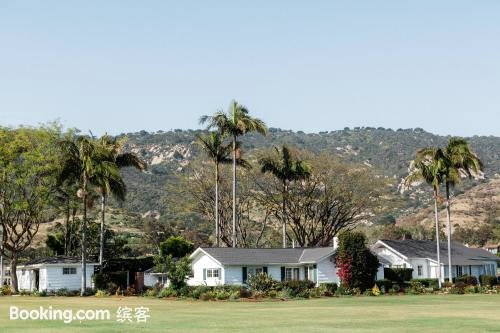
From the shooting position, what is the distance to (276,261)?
73.9 m

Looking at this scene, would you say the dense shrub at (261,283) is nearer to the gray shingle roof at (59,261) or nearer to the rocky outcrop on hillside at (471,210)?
the gray shingle roof at (59,261)

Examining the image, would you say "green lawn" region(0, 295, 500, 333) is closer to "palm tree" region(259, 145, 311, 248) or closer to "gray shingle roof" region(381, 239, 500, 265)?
"palm tree" region(259, 145, 311, 248)

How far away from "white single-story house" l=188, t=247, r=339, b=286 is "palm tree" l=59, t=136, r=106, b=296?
423 inches

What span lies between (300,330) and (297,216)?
6207 cm

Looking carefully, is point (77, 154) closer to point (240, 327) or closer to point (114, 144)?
point (114, 144)

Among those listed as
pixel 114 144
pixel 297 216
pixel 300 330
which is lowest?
pixel 300 330

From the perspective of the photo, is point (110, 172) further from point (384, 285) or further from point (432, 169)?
point (432, 169)

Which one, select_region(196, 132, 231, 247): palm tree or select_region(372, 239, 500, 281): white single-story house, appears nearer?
select_region(196, 132, 231, 247): palm tree

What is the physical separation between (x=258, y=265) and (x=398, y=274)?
16.9m

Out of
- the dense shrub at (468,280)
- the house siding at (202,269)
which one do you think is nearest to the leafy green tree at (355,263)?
the house siding at (202,269)

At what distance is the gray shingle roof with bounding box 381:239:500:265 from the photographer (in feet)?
289

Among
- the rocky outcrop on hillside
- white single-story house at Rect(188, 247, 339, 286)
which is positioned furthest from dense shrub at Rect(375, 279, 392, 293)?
the rocky outcrop on hillside

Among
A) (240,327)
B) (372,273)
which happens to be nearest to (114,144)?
(372,273)

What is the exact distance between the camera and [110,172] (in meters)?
72.6
